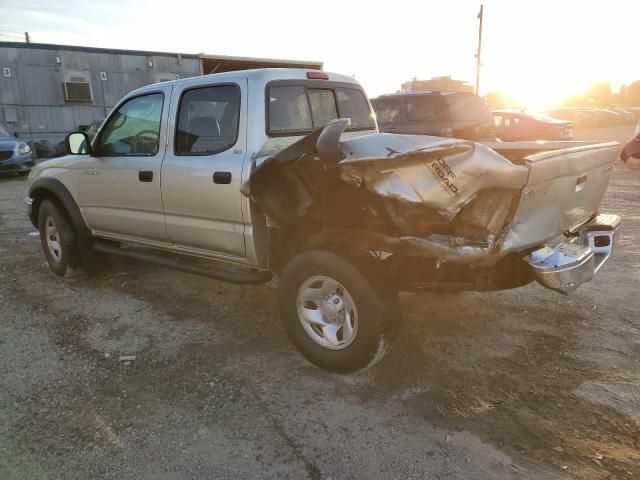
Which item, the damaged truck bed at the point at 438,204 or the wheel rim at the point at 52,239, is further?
the wheel rim at the point at 52,239

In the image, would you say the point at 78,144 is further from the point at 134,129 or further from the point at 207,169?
the point at 207,169

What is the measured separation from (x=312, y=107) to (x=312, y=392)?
7.39ft

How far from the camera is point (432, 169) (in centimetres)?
271

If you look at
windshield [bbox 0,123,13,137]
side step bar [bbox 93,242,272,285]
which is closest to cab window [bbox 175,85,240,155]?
side step bar [bbox 93,242,272,285]

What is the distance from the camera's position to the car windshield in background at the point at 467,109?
10531 millimetres

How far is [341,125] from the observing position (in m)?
2.80

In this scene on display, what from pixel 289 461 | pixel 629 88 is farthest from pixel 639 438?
pixel 629 88

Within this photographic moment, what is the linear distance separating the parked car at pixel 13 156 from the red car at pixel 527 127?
13027mm

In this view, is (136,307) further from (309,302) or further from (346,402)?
(346,402)

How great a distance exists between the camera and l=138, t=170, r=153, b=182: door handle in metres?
4.17

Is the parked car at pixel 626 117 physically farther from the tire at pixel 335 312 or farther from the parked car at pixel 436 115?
the tire at pixel 335 312

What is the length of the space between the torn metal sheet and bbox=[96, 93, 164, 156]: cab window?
213cm

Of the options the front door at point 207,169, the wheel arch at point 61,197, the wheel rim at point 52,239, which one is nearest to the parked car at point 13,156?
the wheel arch at point 61,197

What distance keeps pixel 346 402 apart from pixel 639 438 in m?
1.54
